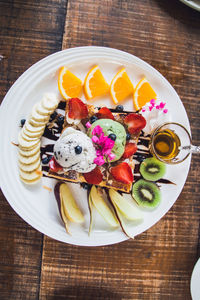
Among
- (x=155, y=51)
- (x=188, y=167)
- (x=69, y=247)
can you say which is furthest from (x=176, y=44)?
(x=69, y=247)

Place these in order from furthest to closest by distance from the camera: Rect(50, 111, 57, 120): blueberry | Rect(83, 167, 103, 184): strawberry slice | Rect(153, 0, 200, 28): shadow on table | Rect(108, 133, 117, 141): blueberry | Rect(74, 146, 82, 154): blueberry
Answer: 1. Rect(153, 0, 200, 28): shadow on table
2. Rect(50, 111, 57, 120): blueberry
3. Rect(83, 167, 103, 184): strawberry slice
4. Rect(108, 133, 117, 141): blueberry
5. Rect(74, 146, 82, 154): blueberry

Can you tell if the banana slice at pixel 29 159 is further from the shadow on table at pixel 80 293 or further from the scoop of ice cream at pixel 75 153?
the shadow on table at pixel 80 293

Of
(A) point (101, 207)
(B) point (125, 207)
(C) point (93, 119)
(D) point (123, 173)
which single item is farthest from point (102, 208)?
(C) point (93, 119)

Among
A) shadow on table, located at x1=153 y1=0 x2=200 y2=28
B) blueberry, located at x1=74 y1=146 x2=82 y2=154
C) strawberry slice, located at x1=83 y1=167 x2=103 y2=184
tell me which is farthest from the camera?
shadow on table, located at x1=153 y1=0 x2=200 y2=28

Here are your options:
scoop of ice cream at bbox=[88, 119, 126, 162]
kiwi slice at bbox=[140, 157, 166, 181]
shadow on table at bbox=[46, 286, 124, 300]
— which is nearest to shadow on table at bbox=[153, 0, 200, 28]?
scoop of ice cream at bbox=[88, 119, 126, 162]

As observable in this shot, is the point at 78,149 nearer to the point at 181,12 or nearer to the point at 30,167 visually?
the point at 30,167

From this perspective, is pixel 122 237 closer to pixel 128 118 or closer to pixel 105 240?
pixel 105 240

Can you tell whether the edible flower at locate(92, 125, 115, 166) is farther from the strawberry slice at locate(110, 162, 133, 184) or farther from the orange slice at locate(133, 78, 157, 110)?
the orange slice at locate(133, 78, 157, 110)
